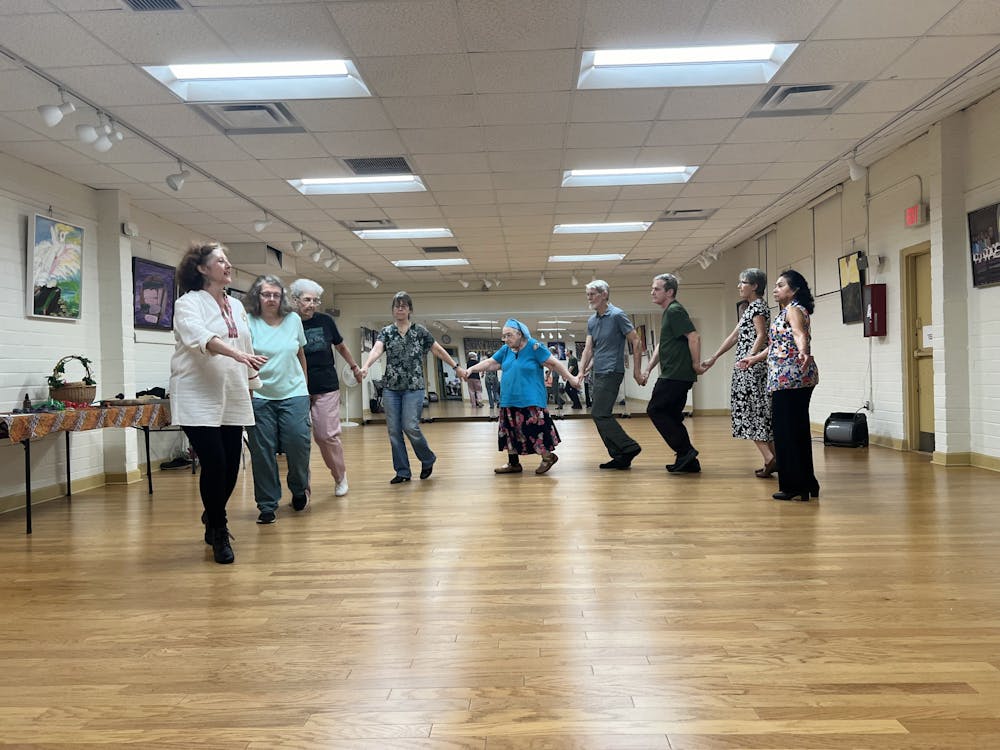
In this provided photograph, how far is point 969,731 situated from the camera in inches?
65.7

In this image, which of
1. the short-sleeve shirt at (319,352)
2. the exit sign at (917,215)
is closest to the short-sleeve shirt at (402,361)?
the short-sleeve shirt at (319,352)

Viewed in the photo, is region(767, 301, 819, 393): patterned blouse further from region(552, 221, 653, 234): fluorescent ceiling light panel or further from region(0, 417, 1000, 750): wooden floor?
region(552, 221, 653, 234): fluorescent ceiling light panel

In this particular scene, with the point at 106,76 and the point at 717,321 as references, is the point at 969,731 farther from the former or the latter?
the point at 717,321

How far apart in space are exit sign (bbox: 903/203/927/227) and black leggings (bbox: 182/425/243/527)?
6292mm

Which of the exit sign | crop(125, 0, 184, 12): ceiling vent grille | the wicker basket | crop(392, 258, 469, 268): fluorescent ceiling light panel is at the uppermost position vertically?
crop(125, 0, 184, 12): ceiling vent grille

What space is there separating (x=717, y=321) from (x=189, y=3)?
1251cm

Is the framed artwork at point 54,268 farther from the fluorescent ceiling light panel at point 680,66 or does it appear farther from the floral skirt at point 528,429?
the fluorescent ceiling light panel at point 680,66

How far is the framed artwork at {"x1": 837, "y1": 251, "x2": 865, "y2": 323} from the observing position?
27.4ft

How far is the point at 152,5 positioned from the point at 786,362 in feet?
12.9

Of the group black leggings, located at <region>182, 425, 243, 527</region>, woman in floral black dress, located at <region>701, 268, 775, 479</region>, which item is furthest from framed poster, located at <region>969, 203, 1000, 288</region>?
black leggings, located at <region>182, 425, 243, 527</region>

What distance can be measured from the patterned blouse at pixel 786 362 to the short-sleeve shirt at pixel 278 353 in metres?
2.85

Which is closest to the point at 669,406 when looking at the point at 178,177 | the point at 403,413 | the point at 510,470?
the point at 510,470

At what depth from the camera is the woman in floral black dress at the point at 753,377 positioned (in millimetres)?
5422

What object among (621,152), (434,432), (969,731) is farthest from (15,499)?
(434,432)
